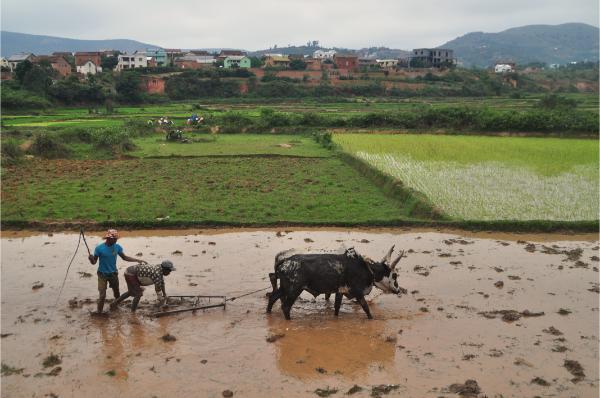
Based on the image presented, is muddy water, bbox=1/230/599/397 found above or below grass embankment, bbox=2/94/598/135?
below

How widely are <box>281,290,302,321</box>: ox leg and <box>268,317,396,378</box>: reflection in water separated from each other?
0.52 feet

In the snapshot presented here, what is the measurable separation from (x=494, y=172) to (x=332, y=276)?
13.9 metres

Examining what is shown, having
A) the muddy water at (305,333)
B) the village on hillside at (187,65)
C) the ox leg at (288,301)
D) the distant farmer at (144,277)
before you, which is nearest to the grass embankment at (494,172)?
the muddy water at (305,333)

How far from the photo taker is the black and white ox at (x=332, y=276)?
8.52m

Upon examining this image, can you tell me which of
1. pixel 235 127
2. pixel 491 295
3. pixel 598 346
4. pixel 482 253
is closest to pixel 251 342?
pixel 491 295

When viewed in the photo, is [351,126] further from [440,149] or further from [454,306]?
[454,306]

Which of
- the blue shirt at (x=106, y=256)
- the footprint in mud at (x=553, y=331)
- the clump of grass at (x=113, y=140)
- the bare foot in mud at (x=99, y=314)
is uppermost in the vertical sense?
the clump of grass at (x=113, y=140)

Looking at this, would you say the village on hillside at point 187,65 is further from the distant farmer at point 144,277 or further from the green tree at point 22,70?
the distant farmer at point 144,277

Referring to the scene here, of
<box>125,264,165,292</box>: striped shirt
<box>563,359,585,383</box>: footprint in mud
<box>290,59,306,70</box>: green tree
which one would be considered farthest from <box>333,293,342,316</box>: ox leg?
<box>290,59,306,70</box>: green tree

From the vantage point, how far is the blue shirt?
8.56m

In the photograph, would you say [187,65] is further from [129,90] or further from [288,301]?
[288,301]

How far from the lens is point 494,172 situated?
66.2 feet

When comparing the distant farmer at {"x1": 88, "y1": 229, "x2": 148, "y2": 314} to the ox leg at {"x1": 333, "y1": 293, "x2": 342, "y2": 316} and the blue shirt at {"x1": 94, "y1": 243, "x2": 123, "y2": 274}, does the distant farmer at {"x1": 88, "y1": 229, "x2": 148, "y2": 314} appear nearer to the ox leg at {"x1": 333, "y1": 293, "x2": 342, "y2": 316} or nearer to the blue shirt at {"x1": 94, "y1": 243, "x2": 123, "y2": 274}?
the blue shirt at {"x1": 94, "y1": 243, "x2": 123, "y2": 274}

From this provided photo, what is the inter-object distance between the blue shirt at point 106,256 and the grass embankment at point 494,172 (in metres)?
9.48
